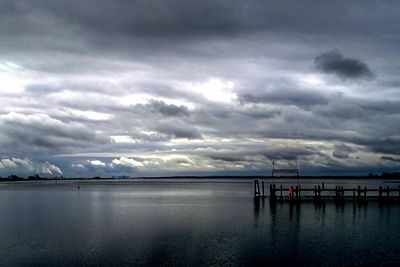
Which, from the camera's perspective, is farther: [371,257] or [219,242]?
[219,242]

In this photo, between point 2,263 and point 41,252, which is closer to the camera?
point 2,263

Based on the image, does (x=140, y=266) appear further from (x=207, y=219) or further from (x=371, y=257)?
(x=207, y=219)

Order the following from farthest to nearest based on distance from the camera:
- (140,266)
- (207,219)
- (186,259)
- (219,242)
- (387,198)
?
(387,198)
(207,219)
(219,242)
(186,259)
(140,266)

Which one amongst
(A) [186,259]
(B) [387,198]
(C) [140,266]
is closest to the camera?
(C) [140,266]

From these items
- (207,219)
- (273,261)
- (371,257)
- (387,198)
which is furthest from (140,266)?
(387,198)

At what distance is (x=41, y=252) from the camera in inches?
1169

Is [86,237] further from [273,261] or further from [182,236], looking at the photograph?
[273,261]

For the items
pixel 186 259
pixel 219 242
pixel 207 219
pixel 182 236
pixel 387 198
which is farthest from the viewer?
pixel 387 198

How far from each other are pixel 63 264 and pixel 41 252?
4502 millimetres

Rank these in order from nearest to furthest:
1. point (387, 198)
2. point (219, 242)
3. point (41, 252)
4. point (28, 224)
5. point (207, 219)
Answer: point (41, 252) < point (219, 242) < point (28, 224) < point (207, 219) < point (387, 198)

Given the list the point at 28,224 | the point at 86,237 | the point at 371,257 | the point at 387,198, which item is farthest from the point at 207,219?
the point at 387,198

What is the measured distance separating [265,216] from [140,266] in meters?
27.4

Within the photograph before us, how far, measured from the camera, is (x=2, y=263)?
1050 inches

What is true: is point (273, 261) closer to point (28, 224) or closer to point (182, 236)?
point (182, 236)
